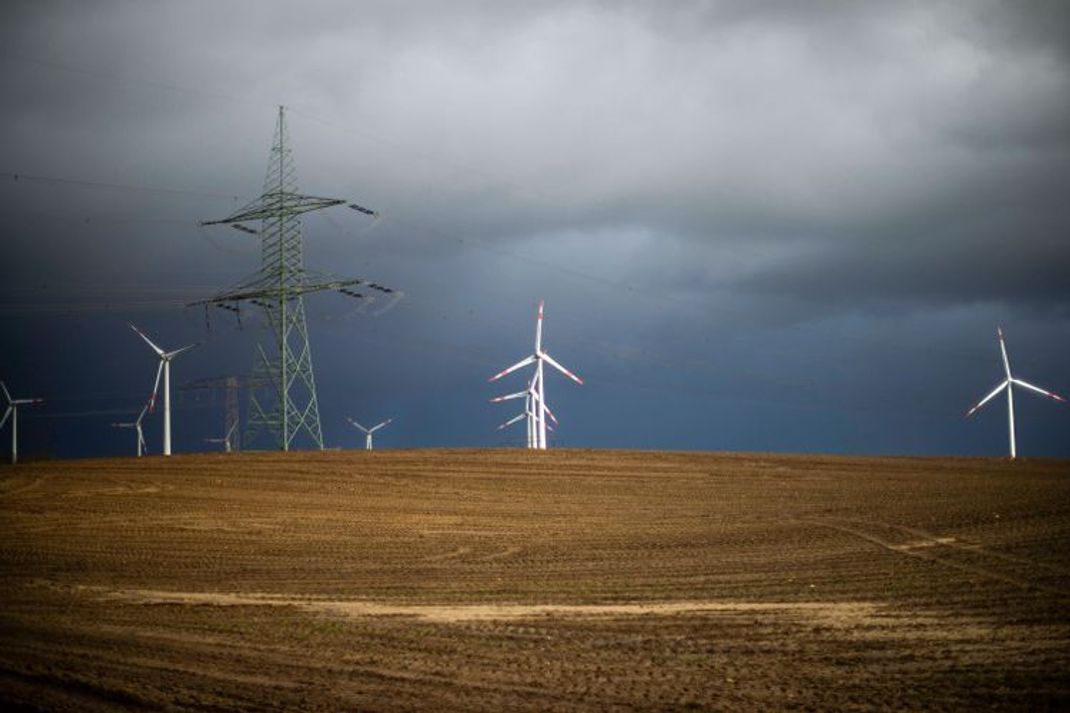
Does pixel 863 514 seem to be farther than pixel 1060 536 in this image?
Yes

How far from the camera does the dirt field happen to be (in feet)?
37.4

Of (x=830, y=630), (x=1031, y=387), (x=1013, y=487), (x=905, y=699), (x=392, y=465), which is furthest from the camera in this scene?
(x=1031, y=387)

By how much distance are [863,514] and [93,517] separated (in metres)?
26.5

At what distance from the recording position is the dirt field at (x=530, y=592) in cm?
1139

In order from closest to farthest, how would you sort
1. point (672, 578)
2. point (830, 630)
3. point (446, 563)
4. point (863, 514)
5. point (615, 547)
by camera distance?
point (830, 630)
point (672, 578)
point (446, 563)
point (615, 547)
point (863, 514)

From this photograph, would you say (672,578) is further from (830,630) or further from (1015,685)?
(1015,685)

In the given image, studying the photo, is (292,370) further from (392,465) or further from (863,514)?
(863,514)

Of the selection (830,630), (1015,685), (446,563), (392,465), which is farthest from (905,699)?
(392,465)

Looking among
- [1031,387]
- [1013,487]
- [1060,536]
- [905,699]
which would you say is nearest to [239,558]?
[905,699]

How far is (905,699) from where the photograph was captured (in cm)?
1085

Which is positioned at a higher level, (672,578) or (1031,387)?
(1031,387)

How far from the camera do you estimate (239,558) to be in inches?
996

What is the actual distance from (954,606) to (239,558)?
56.9ft

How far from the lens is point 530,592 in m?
19.8
